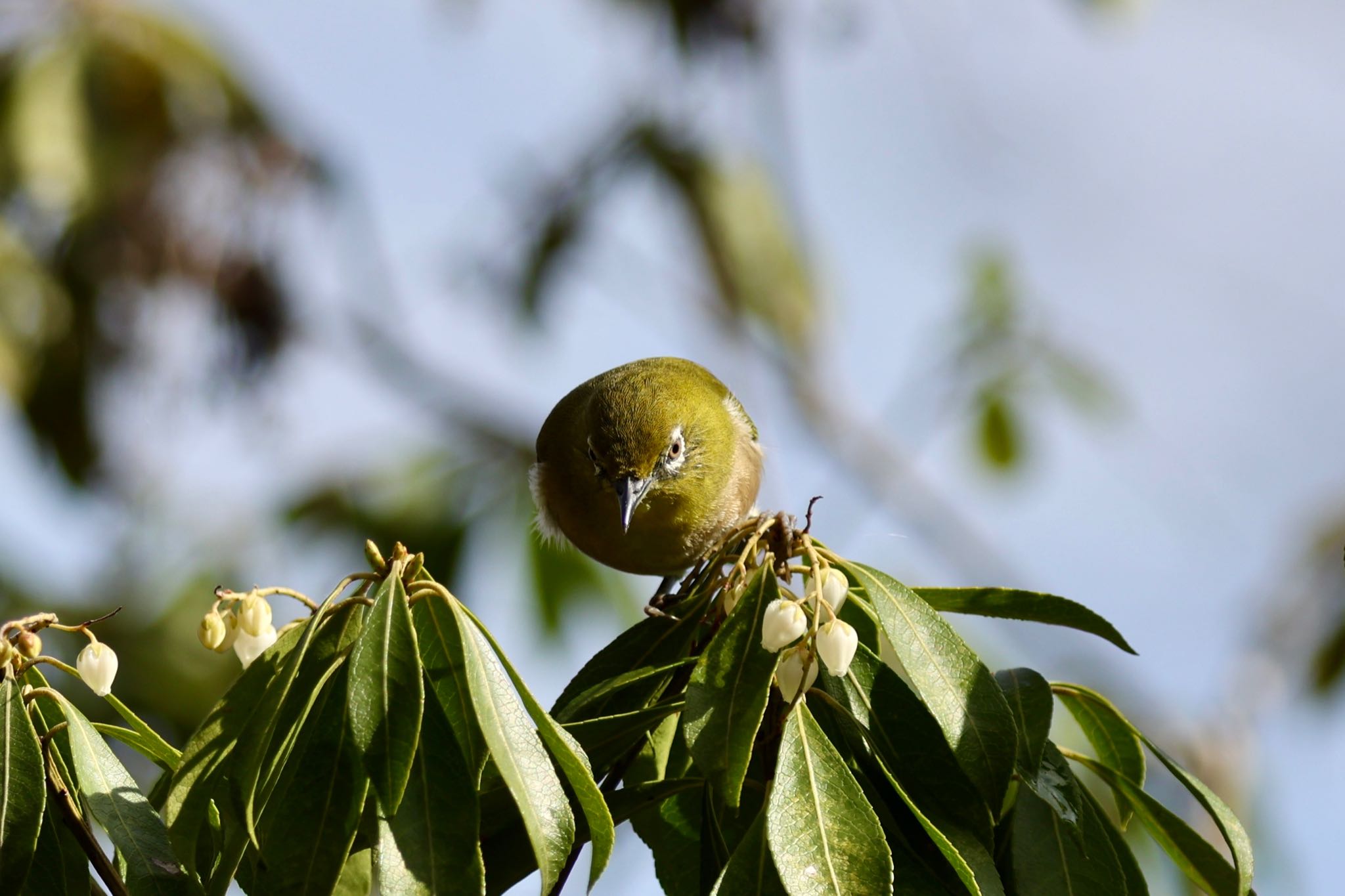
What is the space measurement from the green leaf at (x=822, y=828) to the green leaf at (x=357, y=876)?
0.71 meters

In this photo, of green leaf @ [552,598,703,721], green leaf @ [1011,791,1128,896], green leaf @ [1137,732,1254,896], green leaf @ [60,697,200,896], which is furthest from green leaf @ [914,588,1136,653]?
green leaf @ [60,697,200,896]

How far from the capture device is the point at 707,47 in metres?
8.60

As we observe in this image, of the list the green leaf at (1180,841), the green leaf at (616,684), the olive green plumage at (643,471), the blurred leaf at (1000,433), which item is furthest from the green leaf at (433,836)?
the blurred leaf at (1000,433)

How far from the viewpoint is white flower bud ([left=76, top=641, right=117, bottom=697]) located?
2537mm

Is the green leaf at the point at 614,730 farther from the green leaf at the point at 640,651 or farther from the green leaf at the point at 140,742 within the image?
the green leaf at the point at 140,742

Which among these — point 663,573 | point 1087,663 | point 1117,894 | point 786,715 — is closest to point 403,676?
point 786,715

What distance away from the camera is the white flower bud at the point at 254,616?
2568mm

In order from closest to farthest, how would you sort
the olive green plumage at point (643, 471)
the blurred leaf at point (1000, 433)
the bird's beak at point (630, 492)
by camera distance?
the bird's beak at point (630, 492) < the olive green plumage at point (643, 471) < the blurred leaf at point (1000, 433)

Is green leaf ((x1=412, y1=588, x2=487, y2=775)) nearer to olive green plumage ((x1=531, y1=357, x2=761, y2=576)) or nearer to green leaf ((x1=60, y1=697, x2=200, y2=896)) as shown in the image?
green leaf ((x1=60, y1=697, x2=200, y2=896))

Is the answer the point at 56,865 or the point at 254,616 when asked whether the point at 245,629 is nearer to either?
the point at 254,616

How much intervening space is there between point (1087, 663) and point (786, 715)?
6.33m

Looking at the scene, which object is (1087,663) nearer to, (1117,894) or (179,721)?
(179,721)

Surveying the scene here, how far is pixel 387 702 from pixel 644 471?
8.48 feet

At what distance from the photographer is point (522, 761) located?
2203mm
